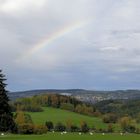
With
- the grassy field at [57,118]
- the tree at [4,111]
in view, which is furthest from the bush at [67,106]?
the tree at [4,111]

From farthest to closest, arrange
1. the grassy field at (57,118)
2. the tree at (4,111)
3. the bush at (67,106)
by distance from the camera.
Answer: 1. the bush at (67,106)
2. the grassy field at (57,118)
3. the tree at (4,111)

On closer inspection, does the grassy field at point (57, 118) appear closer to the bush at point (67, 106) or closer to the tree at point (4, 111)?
the bush at point (67, 106)

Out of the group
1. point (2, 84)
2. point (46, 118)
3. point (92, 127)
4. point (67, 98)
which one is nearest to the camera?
point (2, 84)

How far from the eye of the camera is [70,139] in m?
49.6

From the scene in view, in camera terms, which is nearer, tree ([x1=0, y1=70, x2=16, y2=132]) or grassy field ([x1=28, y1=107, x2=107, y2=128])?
tree ([x1=0, y1=70, x2=16, y2=132])

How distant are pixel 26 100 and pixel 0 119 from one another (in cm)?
12705

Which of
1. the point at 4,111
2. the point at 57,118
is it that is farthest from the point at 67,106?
the point at 4,111

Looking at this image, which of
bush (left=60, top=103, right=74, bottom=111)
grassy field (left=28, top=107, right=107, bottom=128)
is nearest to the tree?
grassy field (left=28, top=107, right=107, bottom=128)

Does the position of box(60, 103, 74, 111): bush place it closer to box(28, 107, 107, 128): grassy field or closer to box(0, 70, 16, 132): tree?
box(28, 107, 107, 128): grassy field

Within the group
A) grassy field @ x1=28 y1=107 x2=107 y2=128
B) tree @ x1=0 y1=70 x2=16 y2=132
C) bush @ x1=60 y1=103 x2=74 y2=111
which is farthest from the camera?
bush @ x1=60 y1=103 x2=74 y2=111

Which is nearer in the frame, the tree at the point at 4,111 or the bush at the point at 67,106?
the tree at the point at 4,111

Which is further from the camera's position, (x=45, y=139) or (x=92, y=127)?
(x=92, y=127)

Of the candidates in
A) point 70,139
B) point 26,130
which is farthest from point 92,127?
point 70,139

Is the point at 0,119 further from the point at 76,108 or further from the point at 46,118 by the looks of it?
the point at 76,108
